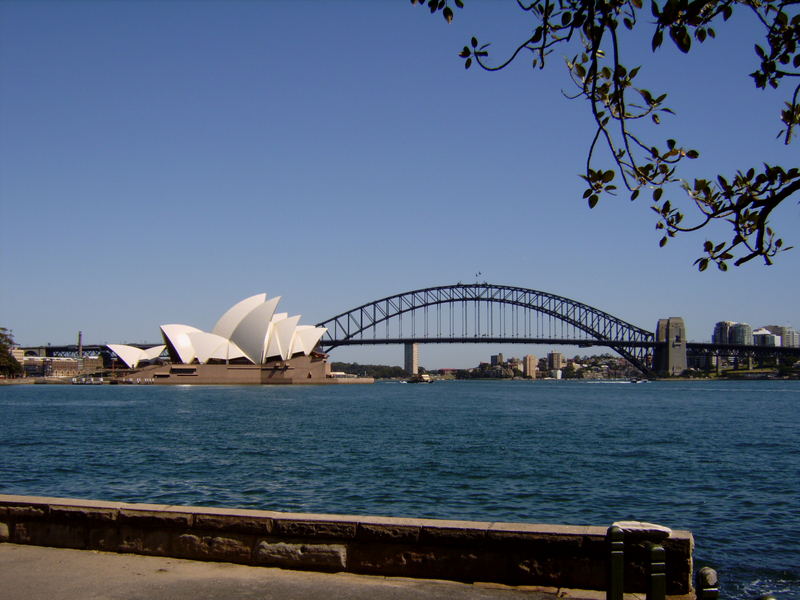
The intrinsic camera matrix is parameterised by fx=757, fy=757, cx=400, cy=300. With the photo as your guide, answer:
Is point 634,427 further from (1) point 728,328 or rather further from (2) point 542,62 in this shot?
(1) point 728,328

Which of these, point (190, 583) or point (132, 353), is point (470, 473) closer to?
point (190, 583)

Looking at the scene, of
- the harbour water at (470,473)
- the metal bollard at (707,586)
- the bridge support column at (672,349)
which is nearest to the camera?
the metal bollard at (707,586)

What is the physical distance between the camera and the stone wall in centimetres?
480

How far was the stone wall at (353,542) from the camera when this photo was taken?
15.8 ft

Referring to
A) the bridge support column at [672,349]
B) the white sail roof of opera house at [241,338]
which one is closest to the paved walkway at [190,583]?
the white sail roof of opera house at [241,338]

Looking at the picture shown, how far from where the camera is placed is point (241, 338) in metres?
89.2

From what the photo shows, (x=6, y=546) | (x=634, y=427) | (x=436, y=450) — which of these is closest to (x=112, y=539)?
(x=6, y=546)

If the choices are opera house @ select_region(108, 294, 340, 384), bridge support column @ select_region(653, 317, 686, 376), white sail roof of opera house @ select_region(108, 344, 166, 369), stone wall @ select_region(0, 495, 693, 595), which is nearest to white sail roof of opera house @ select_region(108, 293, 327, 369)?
opera house @ select_region(108, 294, 340, 384)

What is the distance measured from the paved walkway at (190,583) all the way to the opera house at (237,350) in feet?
260

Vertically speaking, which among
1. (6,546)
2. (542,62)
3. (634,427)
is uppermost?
(542,62)

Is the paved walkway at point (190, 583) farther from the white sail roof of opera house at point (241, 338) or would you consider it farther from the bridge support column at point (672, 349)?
the bridge support column at point (672, 349)

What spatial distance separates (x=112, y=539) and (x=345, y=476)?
10.4 metres

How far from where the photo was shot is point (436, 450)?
68.0 ft

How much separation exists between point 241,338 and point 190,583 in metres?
86.3
